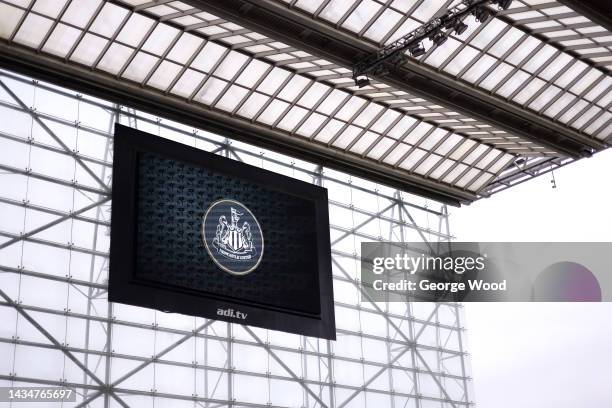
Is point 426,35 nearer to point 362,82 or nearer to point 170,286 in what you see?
point 362,82

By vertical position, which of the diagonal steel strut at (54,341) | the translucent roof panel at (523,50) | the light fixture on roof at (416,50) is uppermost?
the translucent roof panel at (523,50)

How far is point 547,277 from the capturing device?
42.2 meters

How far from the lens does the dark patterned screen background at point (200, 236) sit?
28.2 meters

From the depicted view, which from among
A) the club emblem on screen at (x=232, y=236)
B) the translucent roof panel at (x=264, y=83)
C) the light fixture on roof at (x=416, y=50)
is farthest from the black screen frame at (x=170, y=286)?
the light fixture on roof at (x=416, y=50)

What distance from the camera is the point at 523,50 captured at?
30.5 metres

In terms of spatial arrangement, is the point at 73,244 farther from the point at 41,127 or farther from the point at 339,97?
the point at 339,97

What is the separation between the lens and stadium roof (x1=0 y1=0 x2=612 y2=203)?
27922 millimetres

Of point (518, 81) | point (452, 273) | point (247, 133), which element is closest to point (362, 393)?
point (452, 273)

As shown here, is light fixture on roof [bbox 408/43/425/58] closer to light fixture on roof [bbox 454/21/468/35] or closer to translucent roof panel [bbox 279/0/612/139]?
translucent roof panel [bbox 279/0/612/139]

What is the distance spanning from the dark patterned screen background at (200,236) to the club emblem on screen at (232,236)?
0.20 meters

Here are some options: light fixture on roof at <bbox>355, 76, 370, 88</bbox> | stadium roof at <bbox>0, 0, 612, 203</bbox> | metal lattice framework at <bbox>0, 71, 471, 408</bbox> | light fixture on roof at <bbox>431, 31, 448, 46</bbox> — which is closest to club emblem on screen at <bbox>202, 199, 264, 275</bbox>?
metal lattice framework at <bbox>0, 71, 471, 408</bbox>

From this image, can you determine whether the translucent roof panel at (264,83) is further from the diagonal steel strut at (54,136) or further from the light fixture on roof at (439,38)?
the light fixture on roof at (439,38)

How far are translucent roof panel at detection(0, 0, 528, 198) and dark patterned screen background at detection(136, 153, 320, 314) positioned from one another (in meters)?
3.09

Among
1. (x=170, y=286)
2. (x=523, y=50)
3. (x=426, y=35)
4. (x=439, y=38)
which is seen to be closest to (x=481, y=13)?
(x=439, y=38)
